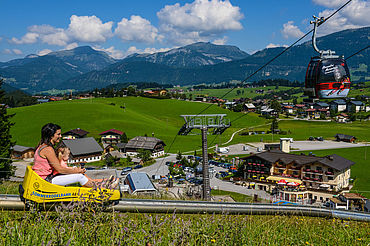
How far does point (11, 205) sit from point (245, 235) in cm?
354

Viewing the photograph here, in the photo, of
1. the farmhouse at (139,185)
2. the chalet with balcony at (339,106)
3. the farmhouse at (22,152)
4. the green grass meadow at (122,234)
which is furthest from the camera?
the chalet with balcony at (339,106)

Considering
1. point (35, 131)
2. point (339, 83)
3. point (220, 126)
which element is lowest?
point (35, 131)

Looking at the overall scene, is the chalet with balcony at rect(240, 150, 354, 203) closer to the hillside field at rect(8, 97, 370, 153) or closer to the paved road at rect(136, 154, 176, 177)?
the paved road at rect(136, 154, 176, 177)

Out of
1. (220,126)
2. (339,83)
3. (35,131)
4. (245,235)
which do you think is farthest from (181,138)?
(245,235)

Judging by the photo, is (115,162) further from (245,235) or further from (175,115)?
(175,115)

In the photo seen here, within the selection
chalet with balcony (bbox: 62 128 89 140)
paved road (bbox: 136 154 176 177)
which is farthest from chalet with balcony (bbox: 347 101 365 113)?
chalet with balcony (bbox: 62 128 89 140)

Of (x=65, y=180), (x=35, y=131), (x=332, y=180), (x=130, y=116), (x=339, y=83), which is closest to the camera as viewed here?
(x=65, y=180)

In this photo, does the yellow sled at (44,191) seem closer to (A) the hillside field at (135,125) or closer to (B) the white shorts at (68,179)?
(B) the white shorts at (68,179)

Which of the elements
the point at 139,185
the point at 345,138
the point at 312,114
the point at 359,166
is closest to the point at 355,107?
the point at 312,114

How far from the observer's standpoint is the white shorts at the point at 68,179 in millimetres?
4762

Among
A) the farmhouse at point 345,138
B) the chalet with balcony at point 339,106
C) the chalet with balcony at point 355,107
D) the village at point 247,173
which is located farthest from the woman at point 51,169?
the chalet with balcony at point 339,106

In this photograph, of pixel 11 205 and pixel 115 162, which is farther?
pixel 115 162

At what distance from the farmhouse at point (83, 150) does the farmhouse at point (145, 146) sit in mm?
7531

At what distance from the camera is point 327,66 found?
8766mm
